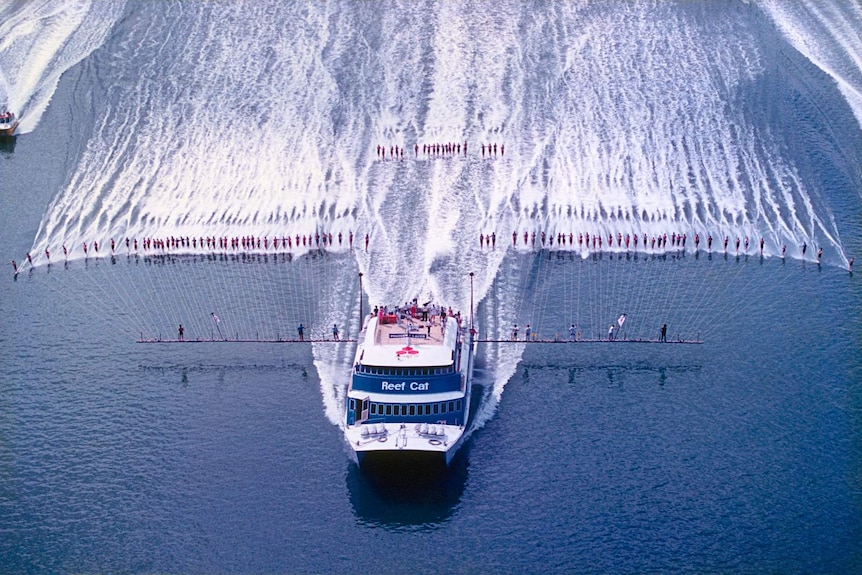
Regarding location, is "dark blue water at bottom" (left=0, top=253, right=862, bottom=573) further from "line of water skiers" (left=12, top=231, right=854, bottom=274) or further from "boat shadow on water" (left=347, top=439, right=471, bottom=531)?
"line of water skiers" (left=12, top=231, right=854, bottom=274)

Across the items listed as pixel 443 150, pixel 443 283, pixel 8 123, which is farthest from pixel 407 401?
pixel 8 123

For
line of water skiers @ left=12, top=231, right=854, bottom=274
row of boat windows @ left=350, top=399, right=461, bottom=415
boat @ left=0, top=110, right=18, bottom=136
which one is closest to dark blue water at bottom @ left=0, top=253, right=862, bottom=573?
row of boat windows @ left=350, top=399, right=461, bottom=415

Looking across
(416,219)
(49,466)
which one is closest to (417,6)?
(416,219)

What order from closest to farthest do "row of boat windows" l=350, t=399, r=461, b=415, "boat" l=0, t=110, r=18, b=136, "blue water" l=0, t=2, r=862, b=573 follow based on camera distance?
"blue water" l=0, t=2, r=862, b=573, "row of boat windows" l=350, t=399, r=461, b=415, "boat" l=0, t=110, r=18, b=136

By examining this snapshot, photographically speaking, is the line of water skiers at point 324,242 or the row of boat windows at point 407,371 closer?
the row of boat windows at point 407,371

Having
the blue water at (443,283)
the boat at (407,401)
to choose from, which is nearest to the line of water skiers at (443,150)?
the blue water at (443,283)

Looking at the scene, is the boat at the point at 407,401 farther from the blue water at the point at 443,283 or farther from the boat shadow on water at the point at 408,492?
the blue water at the point at 443,283
